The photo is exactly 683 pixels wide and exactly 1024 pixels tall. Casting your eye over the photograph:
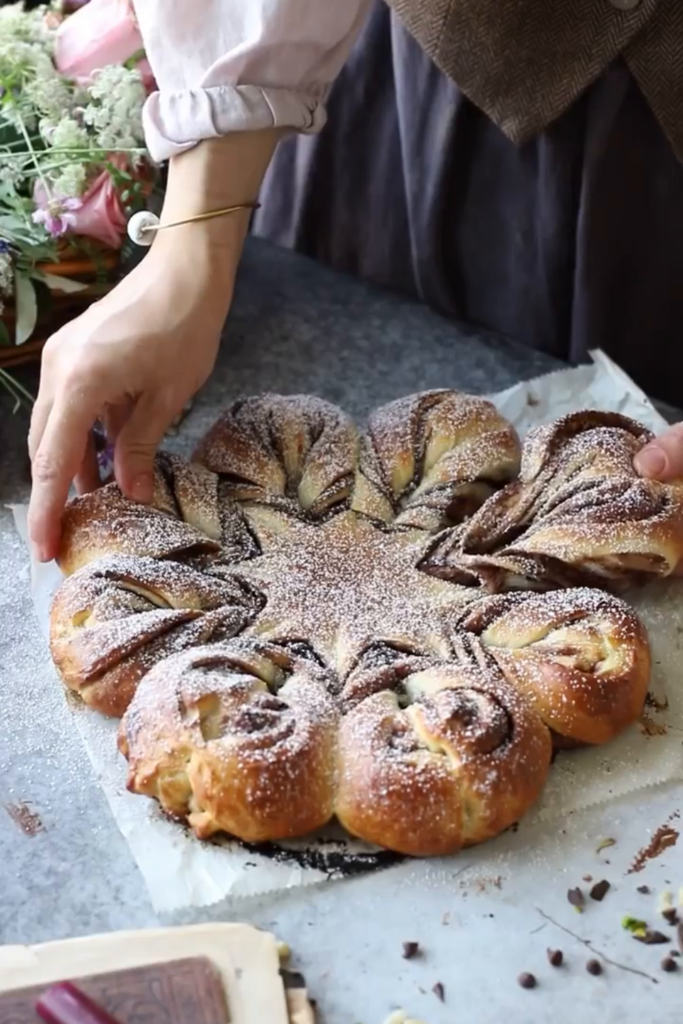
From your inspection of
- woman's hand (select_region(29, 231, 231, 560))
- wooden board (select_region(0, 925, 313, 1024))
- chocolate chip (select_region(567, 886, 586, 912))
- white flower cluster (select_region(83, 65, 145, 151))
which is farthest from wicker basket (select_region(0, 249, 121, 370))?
chocolate chip (select_region(567, 886, 586, 912))

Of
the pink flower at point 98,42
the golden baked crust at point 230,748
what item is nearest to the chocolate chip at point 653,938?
the golden baked crust at point 230,748

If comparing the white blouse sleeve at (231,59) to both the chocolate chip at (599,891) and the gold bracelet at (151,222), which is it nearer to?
the gold bracelet at (151,222)

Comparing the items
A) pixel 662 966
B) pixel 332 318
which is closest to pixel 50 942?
pixel 662 966

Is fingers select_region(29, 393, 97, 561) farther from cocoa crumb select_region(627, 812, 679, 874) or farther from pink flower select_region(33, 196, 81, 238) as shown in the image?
cocoa crumb select_region(627, 812, 679, 874)

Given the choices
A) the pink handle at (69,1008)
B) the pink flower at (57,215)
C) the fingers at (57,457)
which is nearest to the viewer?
the pink handle at (69,1008)

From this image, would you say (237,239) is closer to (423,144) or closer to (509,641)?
(423,144)
